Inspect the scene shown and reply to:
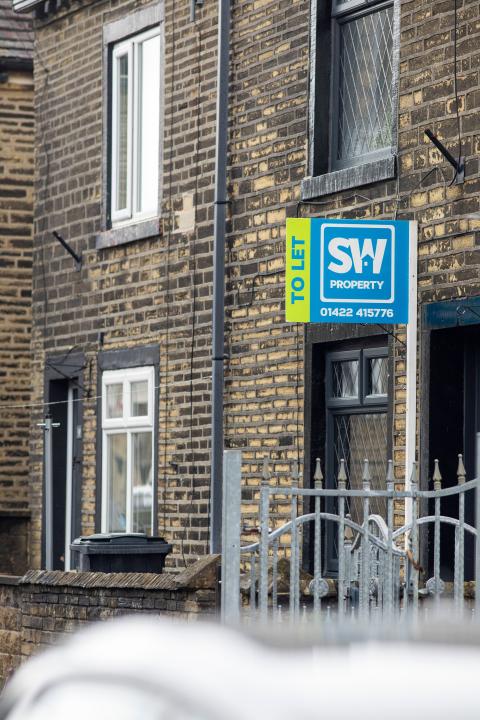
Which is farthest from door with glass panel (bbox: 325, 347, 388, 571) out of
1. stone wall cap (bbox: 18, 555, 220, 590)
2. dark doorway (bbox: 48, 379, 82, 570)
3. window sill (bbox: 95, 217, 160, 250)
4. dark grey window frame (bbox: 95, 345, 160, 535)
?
dark doorway (bbox: 48, 379, 82, 570)

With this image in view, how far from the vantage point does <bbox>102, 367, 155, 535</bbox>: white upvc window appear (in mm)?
14836

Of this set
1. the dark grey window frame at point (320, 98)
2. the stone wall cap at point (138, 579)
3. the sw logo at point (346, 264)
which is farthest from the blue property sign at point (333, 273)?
the stone wall cap at point (138, 579)

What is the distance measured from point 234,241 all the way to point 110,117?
2.80m

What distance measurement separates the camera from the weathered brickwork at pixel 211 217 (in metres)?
11.0

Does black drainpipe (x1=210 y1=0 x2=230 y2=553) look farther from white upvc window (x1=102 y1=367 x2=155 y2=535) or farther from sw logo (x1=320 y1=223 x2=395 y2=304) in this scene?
sw logo (x1=320 y1=223 x2=395 y2=304)

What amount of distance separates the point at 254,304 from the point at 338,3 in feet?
7.80

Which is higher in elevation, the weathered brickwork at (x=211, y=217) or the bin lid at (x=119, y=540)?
the weathered brickwork at (x=211, y=217)

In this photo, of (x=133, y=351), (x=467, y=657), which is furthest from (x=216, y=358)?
(x=467, y=657)

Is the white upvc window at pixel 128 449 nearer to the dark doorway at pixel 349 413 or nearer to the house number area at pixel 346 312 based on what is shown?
the dark doorway at pixel 349 413

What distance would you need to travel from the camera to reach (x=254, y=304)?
43.3 feet

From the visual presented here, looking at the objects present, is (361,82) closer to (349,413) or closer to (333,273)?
(333,273)

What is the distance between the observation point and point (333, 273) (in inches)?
419

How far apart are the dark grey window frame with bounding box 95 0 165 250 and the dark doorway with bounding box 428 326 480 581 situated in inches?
169

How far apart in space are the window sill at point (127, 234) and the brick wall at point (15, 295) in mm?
2034
